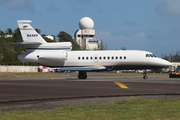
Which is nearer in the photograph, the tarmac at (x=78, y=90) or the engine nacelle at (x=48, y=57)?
the tarmac at (x=78, y=90)

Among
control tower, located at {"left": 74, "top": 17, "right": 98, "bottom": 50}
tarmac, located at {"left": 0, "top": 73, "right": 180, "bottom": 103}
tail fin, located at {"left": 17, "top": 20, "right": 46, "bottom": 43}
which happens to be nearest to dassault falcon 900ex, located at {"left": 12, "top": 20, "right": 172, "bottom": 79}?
tail fin, located at {"left": 17, "top": 20, "right": 46, "bottom": 43}

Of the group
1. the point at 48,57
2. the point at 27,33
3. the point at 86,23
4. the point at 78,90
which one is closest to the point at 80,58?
the point at 48,57

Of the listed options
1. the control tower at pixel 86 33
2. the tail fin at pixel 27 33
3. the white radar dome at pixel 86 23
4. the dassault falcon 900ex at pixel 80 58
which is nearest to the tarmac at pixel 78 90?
the dassault falcon 900ex at pixel 80 58

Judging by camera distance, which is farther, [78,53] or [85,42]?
[85,42]

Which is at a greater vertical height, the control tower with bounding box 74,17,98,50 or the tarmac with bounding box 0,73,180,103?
the control tower with bounding box 74,17,98,50

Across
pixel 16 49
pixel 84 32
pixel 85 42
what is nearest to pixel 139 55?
pixel 16 49

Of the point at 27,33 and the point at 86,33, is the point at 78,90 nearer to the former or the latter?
the point at 27,33

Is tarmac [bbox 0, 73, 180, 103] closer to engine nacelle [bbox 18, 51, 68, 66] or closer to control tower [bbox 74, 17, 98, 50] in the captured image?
engine nacelle [bbox 18, 51, 68, 66]

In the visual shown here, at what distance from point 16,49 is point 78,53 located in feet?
202

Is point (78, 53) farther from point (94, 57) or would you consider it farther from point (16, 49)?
point (16, 49)

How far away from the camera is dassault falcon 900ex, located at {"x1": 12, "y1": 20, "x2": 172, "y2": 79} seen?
117 ft

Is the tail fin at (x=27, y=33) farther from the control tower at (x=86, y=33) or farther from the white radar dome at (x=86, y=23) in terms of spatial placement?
the white radar dome at (x=86, y=23)

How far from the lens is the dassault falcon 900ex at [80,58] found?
35688 mm

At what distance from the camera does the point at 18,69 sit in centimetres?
7800
